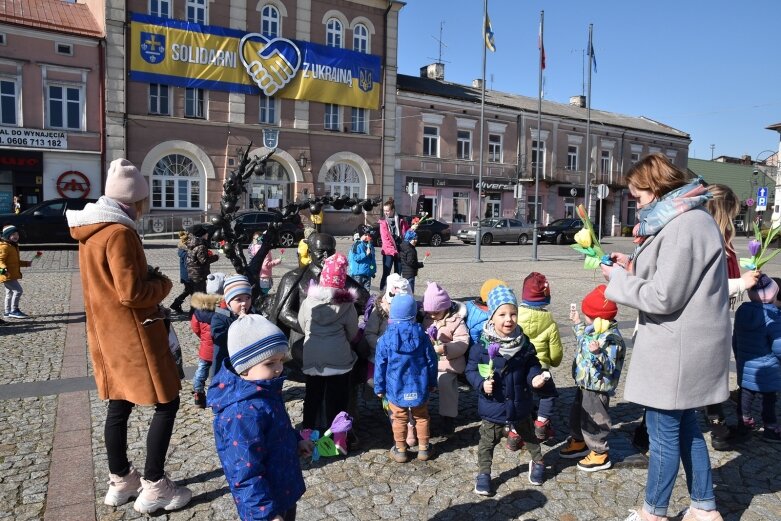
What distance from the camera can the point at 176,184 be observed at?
26219 mm

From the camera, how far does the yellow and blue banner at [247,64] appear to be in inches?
983

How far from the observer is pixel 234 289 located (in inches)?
162

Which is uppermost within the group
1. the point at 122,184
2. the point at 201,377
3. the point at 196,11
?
the point at 196,11

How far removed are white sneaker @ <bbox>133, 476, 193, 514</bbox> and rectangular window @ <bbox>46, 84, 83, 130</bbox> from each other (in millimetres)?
24180

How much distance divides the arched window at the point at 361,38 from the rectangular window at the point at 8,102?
1476 centimetres

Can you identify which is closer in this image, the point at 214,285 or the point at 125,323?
the point at 125,323

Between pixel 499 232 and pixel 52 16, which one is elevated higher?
pixel 52 16

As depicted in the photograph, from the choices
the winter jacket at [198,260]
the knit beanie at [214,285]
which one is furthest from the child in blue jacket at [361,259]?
the knit beanie at [214,285]

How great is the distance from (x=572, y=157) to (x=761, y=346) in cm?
3718

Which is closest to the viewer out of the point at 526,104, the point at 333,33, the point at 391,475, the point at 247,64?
the point at 391,475

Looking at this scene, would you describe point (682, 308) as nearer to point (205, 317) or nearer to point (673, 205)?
point (673, 205)

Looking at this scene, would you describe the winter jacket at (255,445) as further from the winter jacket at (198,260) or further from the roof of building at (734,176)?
the roof of building at (734,176)

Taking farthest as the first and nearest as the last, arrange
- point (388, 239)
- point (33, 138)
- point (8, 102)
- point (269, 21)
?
point (269, 21) → point (33, 138) → point (8, 102) → point (388, 239)

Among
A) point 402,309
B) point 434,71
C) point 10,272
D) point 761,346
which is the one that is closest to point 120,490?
point 402,309
